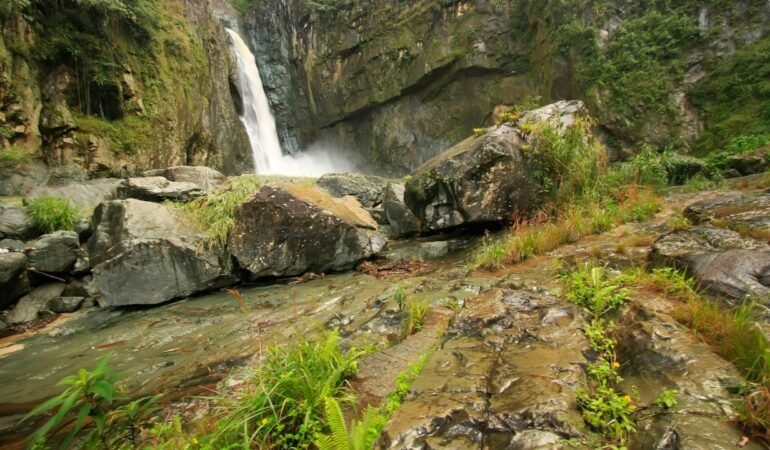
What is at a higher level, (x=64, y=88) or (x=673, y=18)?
(x=673, y=18)

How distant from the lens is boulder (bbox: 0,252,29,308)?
5656mm

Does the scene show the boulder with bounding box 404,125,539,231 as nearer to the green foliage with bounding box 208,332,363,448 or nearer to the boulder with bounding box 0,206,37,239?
the green foliage with bounding box 208,332,363,448

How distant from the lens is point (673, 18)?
1202 centimetres

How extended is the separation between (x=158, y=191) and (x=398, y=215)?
4.59m

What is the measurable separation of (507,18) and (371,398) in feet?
59.9

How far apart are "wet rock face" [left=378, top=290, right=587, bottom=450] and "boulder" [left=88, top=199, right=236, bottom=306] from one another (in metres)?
4.57

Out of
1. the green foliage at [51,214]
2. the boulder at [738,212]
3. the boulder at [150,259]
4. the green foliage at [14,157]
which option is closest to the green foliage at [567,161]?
the boulder at [738,212]

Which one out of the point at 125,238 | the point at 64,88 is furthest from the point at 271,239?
the point at 64,88

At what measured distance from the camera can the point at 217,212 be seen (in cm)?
645

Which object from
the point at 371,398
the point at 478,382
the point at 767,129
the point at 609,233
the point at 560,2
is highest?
the point at 560,2

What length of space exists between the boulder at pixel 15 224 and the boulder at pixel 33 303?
1223 millimetres

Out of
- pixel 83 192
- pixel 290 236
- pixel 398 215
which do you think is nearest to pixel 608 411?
pixel 290 236

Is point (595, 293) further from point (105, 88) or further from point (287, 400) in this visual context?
point (105, 88)

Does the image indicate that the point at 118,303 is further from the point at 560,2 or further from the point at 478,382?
the point at 560,2
